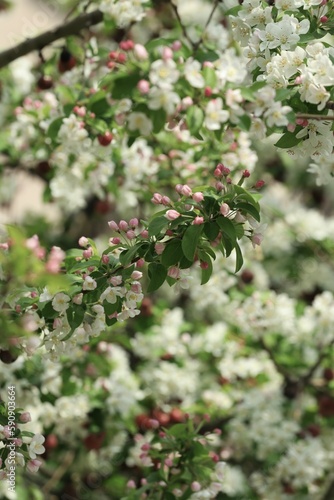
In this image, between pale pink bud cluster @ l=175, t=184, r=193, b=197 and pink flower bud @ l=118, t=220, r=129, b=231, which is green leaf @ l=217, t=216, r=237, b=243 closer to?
pale pink bud cluster @ l=175, t=184, r=193, b=197

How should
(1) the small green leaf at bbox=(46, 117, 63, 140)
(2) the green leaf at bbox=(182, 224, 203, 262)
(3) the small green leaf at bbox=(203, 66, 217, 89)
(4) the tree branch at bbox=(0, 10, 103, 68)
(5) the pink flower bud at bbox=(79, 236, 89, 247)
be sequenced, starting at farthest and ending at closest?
(4) the tree branch at bbox=(0, 10, 103, 68) → (1) the small green leaf at bbox=(46, 117, 63, 140) → (5) the pink flower bud at bbox=(79, 236, 89, 247) → (3) the small green leaf at bbox=(203, 66, 217, 89) → (2) the green leaf at bbox=(182, 224, 203, 262)

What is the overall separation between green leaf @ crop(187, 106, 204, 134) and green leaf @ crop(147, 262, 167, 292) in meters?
0.38

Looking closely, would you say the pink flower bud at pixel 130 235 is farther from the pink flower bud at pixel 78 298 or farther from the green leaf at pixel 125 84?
the green leaf at pixel 125 84

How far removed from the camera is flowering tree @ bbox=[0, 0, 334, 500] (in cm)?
183

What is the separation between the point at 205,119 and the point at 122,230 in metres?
0.37

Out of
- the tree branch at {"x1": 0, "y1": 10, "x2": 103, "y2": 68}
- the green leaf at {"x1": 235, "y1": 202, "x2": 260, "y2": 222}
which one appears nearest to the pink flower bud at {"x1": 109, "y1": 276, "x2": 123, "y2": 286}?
the green leaf at {"x1": 235, "y1": 202, "x2": 260, "y2": 222}

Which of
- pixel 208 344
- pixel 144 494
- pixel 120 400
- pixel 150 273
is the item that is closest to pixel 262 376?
pixel 208 344

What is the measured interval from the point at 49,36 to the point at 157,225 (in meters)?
1.58

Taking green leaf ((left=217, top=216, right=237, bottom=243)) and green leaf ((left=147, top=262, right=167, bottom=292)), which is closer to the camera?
green leaf ((left=217, top=216, right=237, bottom=243))

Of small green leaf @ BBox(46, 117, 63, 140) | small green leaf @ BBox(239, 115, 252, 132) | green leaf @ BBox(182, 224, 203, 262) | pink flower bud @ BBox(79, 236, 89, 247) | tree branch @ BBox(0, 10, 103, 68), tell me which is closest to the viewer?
green leaf @ BBox(182, 224, 203, 262)

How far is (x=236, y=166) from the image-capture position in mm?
3027

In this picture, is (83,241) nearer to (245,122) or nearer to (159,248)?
(159,248)

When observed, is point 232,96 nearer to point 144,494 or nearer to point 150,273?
point 150,273

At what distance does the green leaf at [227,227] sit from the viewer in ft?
5.70
